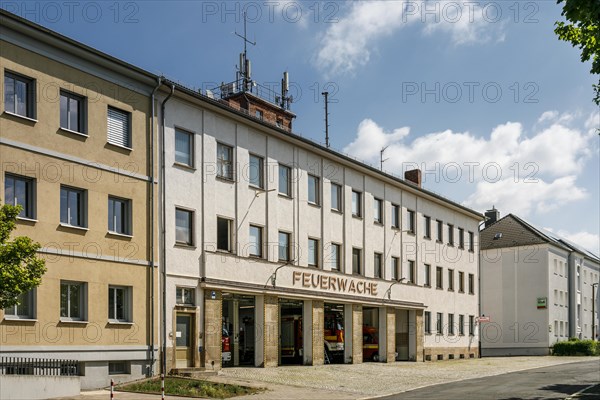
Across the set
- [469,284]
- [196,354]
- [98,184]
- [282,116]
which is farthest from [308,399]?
[282,116]

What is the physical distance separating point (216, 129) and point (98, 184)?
274 inches

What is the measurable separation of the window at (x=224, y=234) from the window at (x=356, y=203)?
36.9 feet

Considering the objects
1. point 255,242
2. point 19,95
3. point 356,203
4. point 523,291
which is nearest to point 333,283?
point 356,203

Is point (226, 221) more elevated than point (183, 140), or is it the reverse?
point (183, 140)

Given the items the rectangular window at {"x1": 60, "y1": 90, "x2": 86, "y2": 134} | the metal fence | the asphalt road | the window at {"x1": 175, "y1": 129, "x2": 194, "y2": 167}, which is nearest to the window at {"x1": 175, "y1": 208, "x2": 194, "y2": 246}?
the window at {"x1": 175, "y1": 129, "x2": 194, "y2": 167}

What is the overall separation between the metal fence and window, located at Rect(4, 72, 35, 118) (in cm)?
752

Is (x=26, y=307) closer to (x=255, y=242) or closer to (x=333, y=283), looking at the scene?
(x=255, y=242)

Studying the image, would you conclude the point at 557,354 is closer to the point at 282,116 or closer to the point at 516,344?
the point at 516,344

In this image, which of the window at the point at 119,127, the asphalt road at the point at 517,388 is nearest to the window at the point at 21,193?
the window at the point at 119,127

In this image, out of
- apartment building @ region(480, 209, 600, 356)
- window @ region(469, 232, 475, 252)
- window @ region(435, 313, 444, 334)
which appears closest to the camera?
window @ region(435, 313, 444, 334)

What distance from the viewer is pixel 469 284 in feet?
186

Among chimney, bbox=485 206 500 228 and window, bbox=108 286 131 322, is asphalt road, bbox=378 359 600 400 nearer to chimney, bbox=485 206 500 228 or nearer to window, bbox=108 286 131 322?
window, bbox=108 286 131 322

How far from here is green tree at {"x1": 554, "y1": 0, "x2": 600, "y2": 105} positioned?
48.1 feet

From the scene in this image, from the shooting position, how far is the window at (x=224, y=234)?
3161cm
